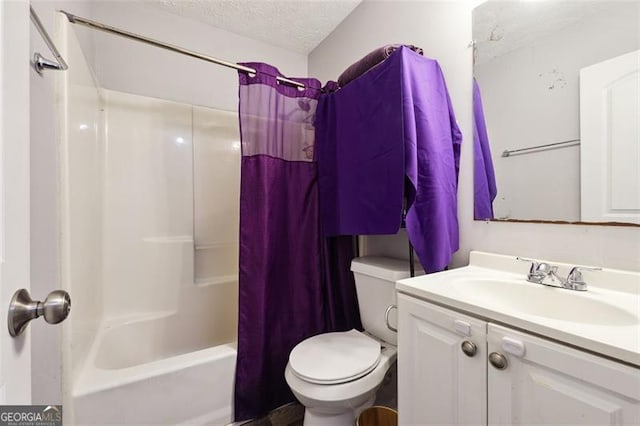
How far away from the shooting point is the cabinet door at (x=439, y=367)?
706mm

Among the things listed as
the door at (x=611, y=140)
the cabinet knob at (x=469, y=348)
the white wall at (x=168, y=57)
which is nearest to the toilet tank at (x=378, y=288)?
the cabinet knob at (x=469, y=348)

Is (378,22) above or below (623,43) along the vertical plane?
above

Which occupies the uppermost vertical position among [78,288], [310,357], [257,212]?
[257,212]

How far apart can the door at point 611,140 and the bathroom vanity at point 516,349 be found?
21 centimetres

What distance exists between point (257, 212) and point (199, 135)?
0.96m

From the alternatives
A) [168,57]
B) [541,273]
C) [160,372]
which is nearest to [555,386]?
[541,273]

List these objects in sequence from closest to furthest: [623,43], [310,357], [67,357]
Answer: [623,43], [67,357], [310,357]

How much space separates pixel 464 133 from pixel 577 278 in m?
0.69

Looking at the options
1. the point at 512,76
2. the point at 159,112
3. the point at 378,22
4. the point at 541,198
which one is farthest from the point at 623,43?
the point at 159,112

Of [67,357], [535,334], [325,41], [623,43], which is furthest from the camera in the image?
[325,41]

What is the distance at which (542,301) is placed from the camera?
86 centimetres

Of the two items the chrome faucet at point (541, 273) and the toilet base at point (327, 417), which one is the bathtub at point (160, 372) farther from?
the chrome faucet at point (541, 273)

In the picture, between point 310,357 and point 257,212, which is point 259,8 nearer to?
point 257,212

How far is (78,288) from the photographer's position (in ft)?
3.72
